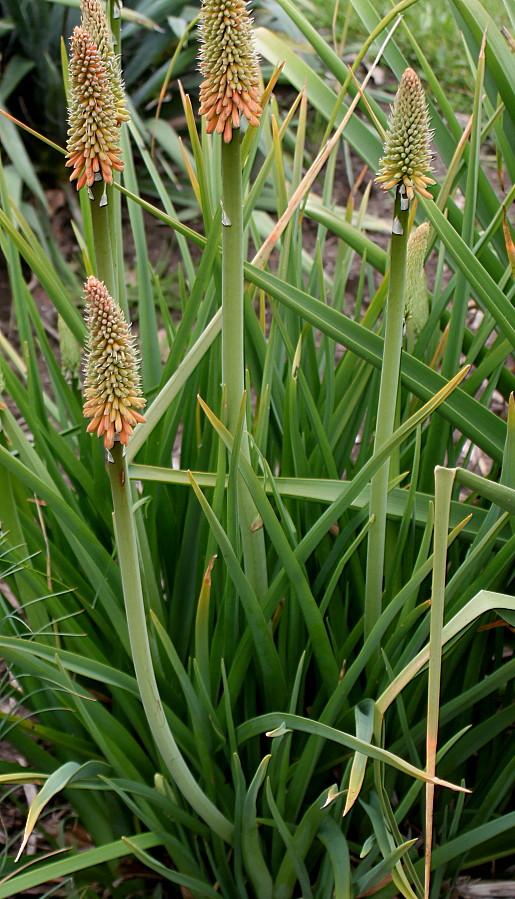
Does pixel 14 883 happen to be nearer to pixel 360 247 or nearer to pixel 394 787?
pixel 394 787

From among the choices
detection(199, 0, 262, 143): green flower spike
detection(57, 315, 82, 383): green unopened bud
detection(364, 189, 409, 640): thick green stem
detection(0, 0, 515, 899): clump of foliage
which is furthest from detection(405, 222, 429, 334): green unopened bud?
detection(57, 315, 82, 383): green unopened bud

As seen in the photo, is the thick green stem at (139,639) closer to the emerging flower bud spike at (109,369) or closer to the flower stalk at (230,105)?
the emerging flower bud spike at (109,369)

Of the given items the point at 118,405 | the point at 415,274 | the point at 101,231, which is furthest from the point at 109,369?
the point at 415,274

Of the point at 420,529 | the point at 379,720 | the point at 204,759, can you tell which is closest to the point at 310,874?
the point at 204,759

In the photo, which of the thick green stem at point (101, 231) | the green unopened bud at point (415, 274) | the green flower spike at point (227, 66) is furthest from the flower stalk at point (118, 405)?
the green unopened bud at point (415, 274)

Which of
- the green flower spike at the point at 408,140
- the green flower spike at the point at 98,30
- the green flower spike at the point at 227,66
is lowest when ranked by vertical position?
the green flower spike at the point at 408,140

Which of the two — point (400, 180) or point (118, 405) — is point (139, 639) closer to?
point (118, 405)

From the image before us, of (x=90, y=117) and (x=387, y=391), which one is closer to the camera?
(x=90, y=117)
